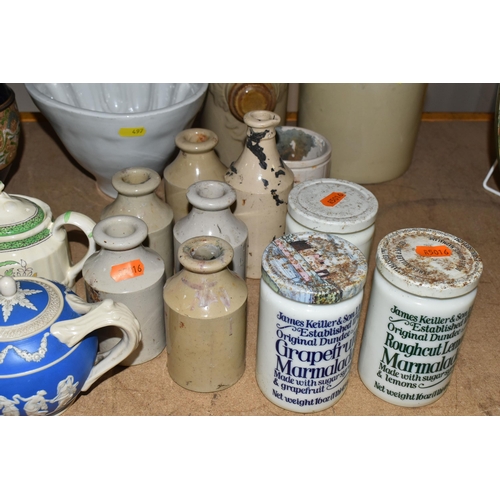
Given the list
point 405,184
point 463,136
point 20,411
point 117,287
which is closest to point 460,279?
point 117,287

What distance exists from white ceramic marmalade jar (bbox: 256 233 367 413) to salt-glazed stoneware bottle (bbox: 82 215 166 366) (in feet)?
0.72

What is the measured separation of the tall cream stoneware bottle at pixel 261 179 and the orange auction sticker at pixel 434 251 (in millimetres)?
360

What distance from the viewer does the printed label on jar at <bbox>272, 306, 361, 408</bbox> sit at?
1.02m

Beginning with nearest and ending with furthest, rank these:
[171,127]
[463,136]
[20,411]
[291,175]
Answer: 1. [20,411]
2. [291,175]
3. [171,127]
4. [463,136]

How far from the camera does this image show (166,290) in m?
1.10

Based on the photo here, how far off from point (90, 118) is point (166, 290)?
54 centimetres

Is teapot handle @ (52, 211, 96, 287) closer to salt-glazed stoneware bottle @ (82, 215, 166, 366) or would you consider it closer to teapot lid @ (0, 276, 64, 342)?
salt-glazed stoneware bottle @ (82, 215, 166, 366)

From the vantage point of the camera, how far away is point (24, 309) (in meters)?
0.97

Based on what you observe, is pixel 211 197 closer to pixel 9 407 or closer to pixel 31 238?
pixel 31 238

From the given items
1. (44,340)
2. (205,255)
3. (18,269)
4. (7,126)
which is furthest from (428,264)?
(7,126)

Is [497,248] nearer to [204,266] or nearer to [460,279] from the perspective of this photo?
[460,279]

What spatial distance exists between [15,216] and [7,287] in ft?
0.83

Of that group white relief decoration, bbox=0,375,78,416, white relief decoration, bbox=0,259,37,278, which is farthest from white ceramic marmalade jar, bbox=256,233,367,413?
white relief decoration, bbox=0,259,37,278

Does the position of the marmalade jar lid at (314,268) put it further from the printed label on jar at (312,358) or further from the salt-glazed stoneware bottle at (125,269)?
the salt-glazed stoneware bottle at (125,269)
